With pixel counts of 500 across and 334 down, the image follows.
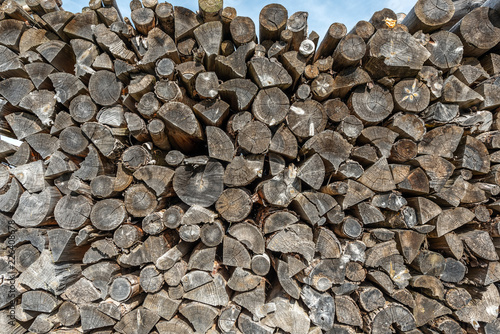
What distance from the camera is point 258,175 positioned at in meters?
2.40

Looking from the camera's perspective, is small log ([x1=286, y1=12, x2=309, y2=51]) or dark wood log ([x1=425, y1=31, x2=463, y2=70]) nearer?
small log ([x1=286, y1=12, x2=309, y2=51])

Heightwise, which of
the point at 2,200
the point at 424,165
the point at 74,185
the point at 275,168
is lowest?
the point at 2,200

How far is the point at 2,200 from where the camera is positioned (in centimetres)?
273

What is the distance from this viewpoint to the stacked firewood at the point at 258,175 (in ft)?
7.96

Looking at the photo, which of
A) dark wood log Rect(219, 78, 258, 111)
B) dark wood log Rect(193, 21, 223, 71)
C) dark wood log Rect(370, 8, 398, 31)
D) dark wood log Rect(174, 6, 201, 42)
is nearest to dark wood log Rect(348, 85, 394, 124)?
dark wood log Rect(370, 8, 398, 31)

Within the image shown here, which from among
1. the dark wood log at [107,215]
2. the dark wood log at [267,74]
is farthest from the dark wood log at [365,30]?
the dark wood log at [107,215]

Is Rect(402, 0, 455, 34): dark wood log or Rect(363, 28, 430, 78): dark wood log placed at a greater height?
Rect(402, 0, 455, 34): dark wood log

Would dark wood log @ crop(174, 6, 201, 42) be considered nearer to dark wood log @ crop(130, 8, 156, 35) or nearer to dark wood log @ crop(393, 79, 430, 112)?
dark wood log @ crop(130, 8, 156, 35)

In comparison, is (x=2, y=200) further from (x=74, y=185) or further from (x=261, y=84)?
(x=261, y=84)

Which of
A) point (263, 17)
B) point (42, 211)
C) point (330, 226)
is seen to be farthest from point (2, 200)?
point (330, 226)

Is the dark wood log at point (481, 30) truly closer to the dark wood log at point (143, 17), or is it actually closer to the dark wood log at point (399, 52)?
the dark wood log at point (399, 52)

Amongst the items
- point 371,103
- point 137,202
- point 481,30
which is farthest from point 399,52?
point 137,202

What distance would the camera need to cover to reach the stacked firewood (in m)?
2.43

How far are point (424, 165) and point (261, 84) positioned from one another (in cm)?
180
